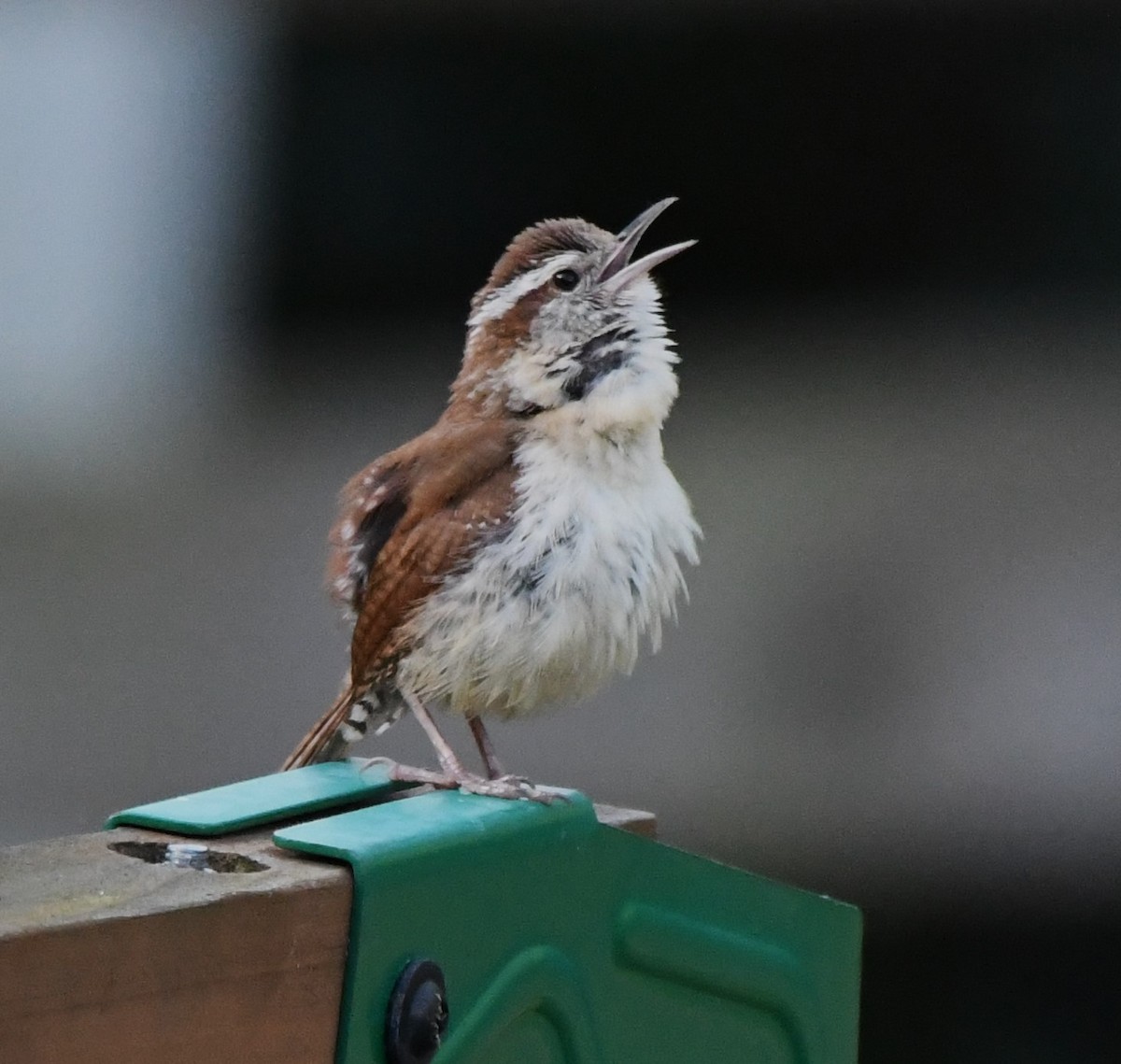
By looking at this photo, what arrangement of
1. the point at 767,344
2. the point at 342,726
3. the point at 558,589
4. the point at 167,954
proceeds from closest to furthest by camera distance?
the point at 167,954
the point at 558,589
the point at 342,726
the point at 767,344

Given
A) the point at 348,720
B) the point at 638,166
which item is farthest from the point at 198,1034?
the point at 638,166

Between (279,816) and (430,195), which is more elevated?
Result: (430,195)

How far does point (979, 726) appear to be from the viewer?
16.0 feet

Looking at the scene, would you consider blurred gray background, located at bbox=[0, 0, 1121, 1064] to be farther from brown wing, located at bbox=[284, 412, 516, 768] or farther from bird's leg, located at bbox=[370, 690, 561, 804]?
bird's leg, located at bbox=[370, 690, 561, 804]

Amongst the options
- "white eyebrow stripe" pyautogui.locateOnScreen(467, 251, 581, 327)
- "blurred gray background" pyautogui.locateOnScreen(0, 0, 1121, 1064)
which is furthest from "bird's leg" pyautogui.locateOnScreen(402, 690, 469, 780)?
"blurred gray background" pyautogui.locateOnScreen(0, 0, 1121, 1064)

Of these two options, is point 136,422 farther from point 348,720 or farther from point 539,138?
point 348,720

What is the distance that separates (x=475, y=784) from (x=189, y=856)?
41 centimetres

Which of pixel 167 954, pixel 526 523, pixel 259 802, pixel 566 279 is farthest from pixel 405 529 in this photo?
pixel 167 954

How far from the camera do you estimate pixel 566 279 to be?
2.49 meters

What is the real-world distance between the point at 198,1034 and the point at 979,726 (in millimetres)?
3658

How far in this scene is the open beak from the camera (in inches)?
96.1

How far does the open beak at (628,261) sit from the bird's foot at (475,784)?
2.27ft

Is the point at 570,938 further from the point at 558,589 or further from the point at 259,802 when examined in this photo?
the point at 558,589

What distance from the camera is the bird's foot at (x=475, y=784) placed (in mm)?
1935
